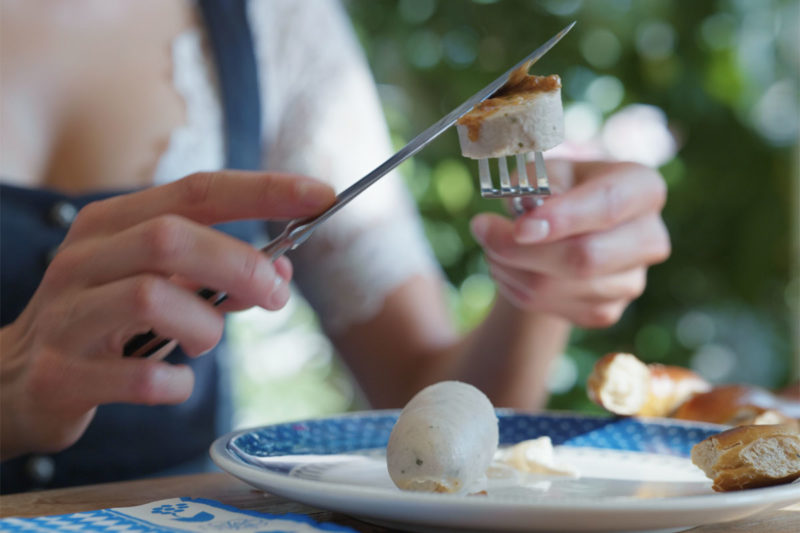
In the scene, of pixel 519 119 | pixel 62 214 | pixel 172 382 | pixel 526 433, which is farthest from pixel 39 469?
pixel 519 119

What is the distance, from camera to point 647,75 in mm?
1804

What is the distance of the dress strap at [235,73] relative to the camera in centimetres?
103

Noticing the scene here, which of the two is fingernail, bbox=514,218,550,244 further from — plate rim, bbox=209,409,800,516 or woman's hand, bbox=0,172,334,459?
plate rim, bbox=209,409,800,516

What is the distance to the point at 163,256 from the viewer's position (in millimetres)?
496

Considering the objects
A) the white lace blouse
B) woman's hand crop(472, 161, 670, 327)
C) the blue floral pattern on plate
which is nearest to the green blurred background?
the white lace blouse

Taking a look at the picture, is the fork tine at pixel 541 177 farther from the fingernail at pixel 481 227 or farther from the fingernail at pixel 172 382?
the fingernail at pixel 172 382

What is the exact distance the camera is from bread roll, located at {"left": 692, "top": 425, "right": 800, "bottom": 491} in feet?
1.39

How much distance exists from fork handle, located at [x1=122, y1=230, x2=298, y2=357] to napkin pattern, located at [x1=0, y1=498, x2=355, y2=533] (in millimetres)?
165

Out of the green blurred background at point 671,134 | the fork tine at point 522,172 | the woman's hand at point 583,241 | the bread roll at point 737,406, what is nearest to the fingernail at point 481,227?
the woman's hand at point 583,241

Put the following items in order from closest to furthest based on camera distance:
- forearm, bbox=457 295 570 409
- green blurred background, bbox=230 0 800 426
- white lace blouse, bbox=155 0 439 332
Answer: forearm, bbox=457 295 570 409 → white lace blouse, bbox=155 0 439 332 → green blurred background, bbox=230 0 800 426

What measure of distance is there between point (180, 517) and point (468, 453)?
0.47ft

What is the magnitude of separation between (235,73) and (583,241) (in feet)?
1.83

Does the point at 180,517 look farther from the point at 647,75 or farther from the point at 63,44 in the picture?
the point at 647,75

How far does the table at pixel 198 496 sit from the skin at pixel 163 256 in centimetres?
6
